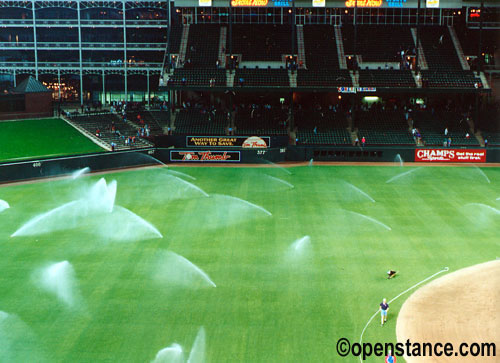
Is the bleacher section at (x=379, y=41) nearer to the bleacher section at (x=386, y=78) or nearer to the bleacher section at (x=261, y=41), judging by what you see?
the bleacher section at (x=386, y=78)

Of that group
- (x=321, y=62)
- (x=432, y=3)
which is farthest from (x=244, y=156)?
(x=432, y=3)

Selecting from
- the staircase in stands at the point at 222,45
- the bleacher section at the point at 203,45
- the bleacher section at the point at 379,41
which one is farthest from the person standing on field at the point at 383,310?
the bleacher section at the point at 379,41

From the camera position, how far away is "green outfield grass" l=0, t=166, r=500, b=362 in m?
18.5

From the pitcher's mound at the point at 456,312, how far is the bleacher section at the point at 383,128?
3459 centimetres

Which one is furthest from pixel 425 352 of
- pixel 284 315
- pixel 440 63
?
pixel 440 63

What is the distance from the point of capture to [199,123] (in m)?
61.0

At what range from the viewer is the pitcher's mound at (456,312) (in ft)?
59.8

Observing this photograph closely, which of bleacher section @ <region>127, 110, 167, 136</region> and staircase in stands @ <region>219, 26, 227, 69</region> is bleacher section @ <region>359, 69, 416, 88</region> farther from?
bleacher section @ <region>127, 110, 167, 136</region>

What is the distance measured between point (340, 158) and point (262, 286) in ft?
110

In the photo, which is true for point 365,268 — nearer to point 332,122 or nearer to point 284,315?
point 284,315

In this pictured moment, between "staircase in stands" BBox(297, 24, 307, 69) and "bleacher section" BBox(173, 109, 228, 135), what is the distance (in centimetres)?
1037

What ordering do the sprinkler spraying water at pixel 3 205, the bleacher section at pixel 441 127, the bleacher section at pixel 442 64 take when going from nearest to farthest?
the sprinkler spraying water at pixel 3 205 < the bleacher section at pixel 441 127 < the bleacher section at pixel 442 64

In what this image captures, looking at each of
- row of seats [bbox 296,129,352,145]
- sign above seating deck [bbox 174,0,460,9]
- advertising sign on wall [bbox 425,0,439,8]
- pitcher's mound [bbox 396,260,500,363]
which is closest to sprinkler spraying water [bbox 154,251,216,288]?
pitcher's mound [bbox 396,260,500,363]

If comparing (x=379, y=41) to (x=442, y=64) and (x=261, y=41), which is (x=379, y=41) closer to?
(x=442, y=64)
